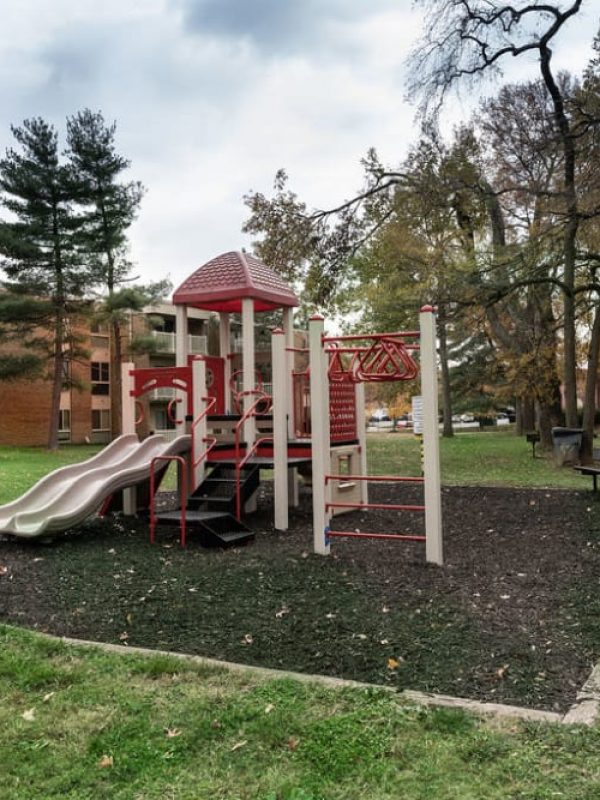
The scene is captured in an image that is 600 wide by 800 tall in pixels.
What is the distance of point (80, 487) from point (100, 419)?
104 feet

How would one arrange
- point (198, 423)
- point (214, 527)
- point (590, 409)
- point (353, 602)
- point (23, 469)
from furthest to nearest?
point (23, 469) < point (590, 409) < point (198, 423) < point (214, 527) < point (353, 602)

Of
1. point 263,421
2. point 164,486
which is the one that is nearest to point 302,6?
point 263,421

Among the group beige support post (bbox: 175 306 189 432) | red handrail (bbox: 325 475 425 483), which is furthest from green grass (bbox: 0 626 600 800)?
beige support post (bbox: 175 306 189 432)

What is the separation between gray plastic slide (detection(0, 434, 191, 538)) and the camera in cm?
761

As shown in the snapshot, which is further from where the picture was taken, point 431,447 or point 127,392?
point 127,392

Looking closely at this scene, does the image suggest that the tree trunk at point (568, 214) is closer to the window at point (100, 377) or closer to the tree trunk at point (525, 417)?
the tree trunk at point (525, 417)

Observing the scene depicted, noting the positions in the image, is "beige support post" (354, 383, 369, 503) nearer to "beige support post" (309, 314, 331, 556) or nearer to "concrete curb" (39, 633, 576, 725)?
"beige support post" (309, 314, 331, 556)

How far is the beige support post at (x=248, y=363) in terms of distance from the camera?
9.30 m

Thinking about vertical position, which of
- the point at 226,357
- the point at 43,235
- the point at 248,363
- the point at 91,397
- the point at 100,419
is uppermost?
the point at 43,235

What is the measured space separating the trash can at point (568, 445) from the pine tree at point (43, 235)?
1920cm

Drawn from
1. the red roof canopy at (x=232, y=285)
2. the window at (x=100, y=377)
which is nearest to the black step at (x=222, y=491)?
the red roof canopy at (x=232, y=285)

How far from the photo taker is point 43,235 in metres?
26.9

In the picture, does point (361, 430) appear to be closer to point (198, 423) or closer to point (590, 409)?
point (198, 423)

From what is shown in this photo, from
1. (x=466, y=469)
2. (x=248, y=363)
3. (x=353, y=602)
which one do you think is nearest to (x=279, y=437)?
(x=248, y=363)
